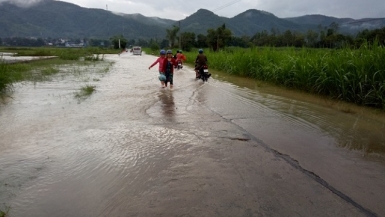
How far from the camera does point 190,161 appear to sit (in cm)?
369

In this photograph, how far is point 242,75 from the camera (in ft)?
49.0

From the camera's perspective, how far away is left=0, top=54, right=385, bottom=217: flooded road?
270 centimetres

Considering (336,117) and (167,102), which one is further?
(167,102)

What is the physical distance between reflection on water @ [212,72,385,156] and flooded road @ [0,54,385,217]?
0.03m

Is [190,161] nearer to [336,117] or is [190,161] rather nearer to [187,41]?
[336,117]

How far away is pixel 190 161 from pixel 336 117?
4.07m

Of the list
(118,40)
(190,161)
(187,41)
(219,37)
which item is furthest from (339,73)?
(118,40)

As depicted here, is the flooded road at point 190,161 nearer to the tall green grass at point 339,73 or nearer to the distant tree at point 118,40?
the tall green grass at point 339,73

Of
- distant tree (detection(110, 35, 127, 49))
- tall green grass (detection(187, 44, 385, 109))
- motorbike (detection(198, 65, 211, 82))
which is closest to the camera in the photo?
tall green grass (detection(187, 44, 385, 109))

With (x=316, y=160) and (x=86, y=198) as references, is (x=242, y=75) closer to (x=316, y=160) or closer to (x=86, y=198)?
(x=316, y=160)

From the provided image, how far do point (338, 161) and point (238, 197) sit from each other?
180 centimetres

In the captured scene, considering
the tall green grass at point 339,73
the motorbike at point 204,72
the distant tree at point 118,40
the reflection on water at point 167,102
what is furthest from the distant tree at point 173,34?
the reflection on water at point 167,102

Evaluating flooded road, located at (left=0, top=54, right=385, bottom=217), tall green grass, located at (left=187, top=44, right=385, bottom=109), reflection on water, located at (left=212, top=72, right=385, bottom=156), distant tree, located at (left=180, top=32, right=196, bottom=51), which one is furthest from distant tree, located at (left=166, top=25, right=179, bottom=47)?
flooded road, located at (left=0, top=54, right=385, bottom=217)

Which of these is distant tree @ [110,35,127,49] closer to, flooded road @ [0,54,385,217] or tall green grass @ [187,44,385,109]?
tall green grass @ [187,44,385,109]
